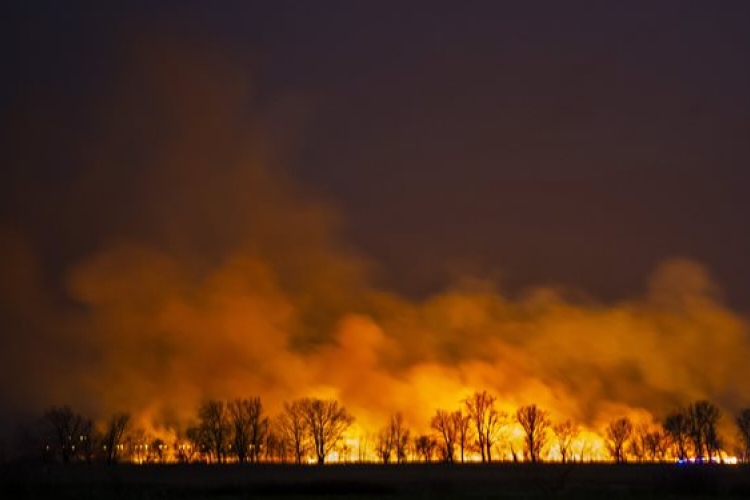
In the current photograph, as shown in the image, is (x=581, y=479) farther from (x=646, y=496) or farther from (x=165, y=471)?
(x=165, y=471)

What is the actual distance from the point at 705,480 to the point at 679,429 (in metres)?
89.9

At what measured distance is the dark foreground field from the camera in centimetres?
6381

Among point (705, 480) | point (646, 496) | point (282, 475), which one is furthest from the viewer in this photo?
point (282, 475)

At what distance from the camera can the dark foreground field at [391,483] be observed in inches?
2512

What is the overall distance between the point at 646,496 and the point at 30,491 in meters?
41.7

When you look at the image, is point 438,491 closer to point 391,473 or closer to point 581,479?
point 581,479

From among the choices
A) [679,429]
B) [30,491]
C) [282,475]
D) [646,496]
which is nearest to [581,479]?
[646,496]

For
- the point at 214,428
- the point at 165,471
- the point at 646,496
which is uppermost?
the point at 214,428

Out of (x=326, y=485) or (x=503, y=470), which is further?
(x=503, y=470)

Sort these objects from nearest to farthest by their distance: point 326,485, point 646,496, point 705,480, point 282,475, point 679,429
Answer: point 646,496
point 705,480
point 326,485
point 282,475
point 679,429

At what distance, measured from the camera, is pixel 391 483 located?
285 ft

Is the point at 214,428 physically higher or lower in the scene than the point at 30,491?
higher

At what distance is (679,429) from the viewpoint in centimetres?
15175

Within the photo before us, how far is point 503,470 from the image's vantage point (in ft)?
356
